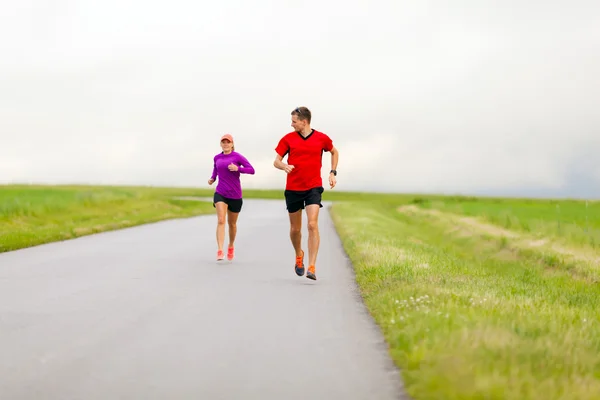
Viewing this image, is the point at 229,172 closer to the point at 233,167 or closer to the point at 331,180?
the point at 233,167

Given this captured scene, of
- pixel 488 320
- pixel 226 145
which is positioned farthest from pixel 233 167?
pixel 488 320

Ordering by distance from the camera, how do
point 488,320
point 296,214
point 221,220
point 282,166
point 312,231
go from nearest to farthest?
1. point 488,320
2. point 282,166
3. point 312,231
4. point 296,214
5. point 221,220

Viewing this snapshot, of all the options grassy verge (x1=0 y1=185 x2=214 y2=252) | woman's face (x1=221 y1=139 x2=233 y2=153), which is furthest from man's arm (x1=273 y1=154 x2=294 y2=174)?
grassy verge (x1=0 y1=185 x2=214 y2=252)

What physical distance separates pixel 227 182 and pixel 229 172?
0.68ft

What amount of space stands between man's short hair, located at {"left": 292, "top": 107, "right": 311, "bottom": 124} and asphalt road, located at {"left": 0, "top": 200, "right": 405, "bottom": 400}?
96.1 inches

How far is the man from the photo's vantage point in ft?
34.4

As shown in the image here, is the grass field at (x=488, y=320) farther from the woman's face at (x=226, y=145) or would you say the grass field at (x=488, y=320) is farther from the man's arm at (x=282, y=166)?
the woman's face at (x=226, y=145)

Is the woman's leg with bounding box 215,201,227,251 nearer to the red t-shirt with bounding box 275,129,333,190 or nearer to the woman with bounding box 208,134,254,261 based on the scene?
the woman with bounding box 208,134,254,261

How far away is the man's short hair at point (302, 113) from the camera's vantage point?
10406 mm

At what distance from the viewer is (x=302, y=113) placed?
10.4 metres

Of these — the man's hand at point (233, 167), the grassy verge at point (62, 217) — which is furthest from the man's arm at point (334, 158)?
the grassy verge at point (62, 217)

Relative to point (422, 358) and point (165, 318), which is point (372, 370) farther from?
point (165, 318)

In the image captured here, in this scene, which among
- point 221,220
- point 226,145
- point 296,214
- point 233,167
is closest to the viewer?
point 296,214

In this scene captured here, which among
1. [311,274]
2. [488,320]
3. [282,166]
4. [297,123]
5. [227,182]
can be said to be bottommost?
[311,274]
